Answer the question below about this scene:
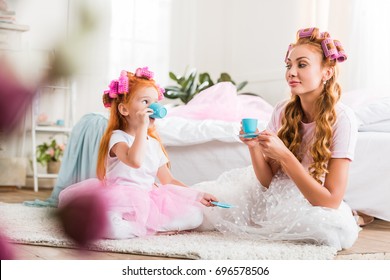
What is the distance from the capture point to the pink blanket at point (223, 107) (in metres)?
2.72

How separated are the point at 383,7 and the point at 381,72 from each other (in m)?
0.36

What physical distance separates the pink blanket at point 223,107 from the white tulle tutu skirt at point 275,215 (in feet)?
2.53

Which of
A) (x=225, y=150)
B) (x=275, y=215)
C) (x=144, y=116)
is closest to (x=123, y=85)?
(x=144, y=116)

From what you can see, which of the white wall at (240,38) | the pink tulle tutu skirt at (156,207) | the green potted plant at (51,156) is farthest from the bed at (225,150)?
the white wall at (240,38)

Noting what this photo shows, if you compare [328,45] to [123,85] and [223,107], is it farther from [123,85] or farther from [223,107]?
[223,107]

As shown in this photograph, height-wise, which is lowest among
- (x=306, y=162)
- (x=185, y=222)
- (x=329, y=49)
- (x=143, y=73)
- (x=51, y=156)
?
(x=51, y=156)

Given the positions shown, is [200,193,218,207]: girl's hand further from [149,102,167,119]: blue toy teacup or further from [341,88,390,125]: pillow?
[341,88,390,125]: pillow

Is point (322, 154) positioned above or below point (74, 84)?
below

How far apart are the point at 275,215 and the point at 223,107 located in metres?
1.18

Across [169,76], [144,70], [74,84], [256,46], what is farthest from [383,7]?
[74,84]

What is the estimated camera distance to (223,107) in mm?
2770

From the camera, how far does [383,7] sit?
121 inches

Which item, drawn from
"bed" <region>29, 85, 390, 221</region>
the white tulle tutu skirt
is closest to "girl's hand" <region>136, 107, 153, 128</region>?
the white tulle tutu skirt

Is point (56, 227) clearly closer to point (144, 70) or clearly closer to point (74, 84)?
point (74, 84)
